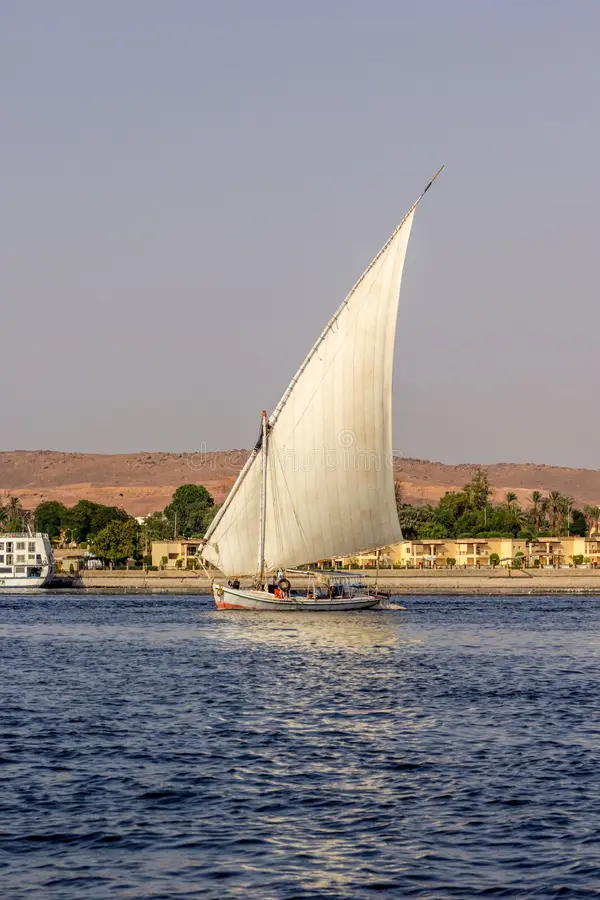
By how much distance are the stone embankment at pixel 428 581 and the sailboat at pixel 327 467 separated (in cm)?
5001

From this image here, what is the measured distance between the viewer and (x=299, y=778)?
1925 cm

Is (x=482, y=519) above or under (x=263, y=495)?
above

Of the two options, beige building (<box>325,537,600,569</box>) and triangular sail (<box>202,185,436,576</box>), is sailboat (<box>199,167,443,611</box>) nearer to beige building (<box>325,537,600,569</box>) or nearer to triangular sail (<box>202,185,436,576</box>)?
triangular sail (<box>202,185,436,576</box>)

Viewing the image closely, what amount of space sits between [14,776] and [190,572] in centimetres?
11276

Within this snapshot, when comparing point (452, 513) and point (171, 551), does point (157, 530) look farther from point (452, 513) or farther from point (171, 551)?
point (452, 513)

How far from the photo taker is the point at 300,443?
2436 inches

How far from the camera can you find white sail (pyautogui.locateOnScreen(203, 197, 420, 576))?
185ft

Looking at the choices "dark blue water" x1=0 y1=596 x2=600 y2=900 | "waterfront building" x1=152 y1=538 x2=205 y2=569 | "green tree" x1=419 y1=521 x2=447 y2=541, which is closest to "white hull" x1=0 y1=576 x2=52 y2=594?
"waterfront building" x1=152 y1=538 x2=205 y2=569

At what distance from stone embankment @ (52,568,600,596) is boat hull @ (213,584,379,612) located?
46.4m

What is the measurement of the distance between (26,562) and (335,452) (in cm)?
7249

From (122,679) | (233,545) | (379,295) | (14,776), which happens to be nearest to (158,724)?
(14,776)

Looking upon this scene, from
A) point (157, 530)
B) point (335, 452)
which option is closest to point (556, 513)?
point (157, 530)

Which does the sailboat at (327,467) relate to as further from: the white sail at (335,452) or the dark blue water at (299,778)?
the dark blue water at (299,778)

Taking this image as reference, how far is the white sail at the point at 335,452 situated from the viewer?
2223 inches
